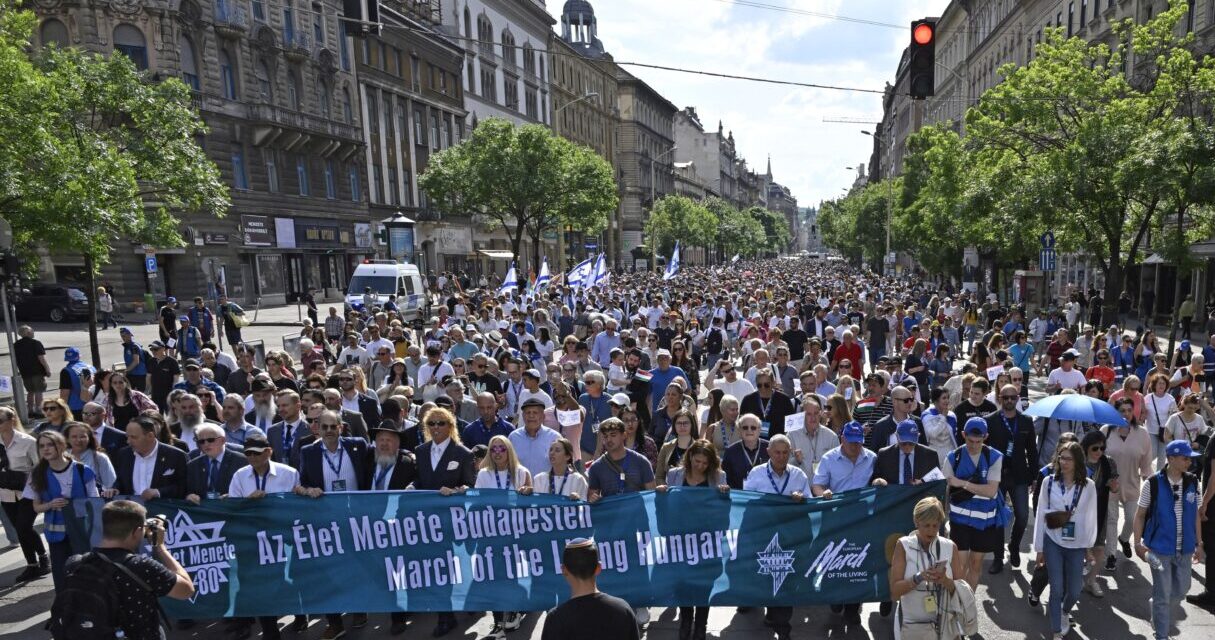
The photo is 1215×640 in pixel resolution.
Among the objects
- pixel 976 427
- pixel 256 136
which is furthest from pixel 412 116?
pixel 976 427

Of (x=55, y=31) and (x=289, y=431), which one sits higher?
(x=55, y=31)

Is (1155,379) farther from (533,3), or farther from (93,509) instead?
(533,3)

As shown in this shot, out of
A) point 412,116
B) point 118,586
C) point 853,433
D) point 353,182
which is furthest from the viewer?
point 412,116

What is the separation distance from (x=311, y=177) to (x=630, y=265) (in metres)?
51.2

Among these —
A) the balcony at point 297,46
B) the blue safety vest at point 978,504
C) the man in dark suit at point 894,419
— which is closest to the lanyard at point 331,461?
the man in dark suit at point 894,419

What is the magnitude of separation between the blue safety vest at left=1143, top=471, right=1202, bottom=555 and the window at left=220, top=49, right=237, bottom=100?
38.3 meters

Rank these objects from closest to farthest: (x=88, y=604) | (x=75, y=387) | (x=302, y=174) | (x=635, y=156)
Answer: (x=88, y=604)
(x=75, y=387)
(x=302, y=174)
(x=635, y=156)

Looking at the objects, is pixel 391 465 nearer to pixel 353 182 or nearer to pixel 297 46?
pixel 297 46

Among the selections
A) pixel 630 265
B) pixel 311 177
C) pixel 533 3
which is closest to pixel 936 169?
pixel 311 177

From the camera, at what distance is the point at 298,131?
38.2 metres

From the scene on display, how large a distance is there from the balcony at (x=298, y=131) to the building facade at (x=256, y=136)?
7 centimetres

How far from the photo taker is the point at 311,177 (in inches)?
1617

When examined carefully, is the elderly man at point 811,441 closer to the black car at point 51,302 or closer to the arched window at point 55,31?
the black car at point 51,302

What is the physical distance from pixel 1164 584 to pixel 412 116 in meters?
50.3
